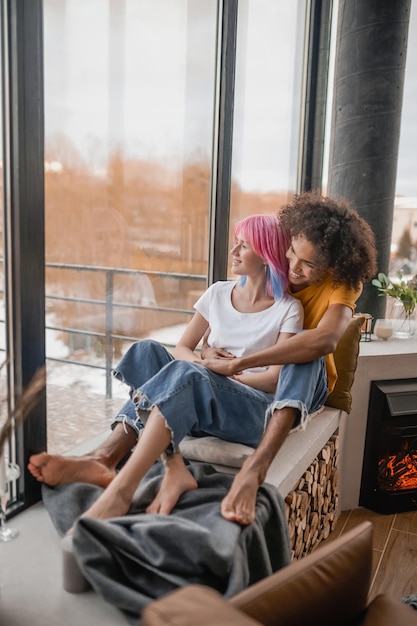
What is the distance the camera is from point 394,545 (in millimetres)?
2301

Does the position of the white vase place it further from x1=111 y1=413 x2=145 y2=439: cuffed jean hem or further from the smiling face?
x1=111 y1=413 x2=145 y2=439: cuffed jean hem

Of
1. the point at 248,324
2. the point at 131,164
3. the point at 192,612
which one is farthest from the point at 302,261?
the point at 192,612

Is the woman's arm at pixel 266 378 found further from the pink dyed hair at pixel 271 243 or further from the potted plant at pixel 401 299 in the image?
the potted plant at pixel 401 299

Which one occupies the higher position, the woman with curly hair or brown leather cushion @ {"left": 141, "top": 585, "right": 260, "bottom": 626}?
the woman with curly hair

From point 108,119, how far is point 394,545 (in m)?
2.07

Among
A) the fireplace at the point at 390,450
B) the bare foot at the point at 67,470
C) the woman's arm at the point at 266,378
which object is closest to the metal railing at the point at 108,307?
the bare foot at the point at 67,470

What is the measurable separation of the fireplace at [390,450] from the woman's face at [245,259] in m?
0.84

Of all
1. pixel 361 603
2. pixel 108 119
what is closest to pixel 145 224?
pixel 108 119

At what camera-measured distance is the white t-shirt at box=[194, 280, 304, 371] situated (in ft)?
7.04

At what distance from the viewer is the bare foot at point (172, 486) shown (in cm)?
164

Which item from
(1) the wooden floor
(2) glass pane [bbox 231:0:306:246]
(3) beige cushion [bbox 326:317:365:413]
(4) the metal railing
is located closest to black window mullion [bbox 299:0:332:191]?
(2) glass pane [bbox 231:0:306:246]

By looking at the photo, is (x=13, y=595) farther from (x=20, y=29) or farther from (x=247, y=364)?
(x=20, y=29)

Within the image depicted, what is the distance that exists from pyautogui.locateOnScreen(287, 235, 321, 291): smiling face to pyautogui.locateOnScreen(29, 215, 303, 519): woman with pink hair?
0.05m

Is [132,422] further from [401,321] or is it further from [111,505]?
[401,321]
